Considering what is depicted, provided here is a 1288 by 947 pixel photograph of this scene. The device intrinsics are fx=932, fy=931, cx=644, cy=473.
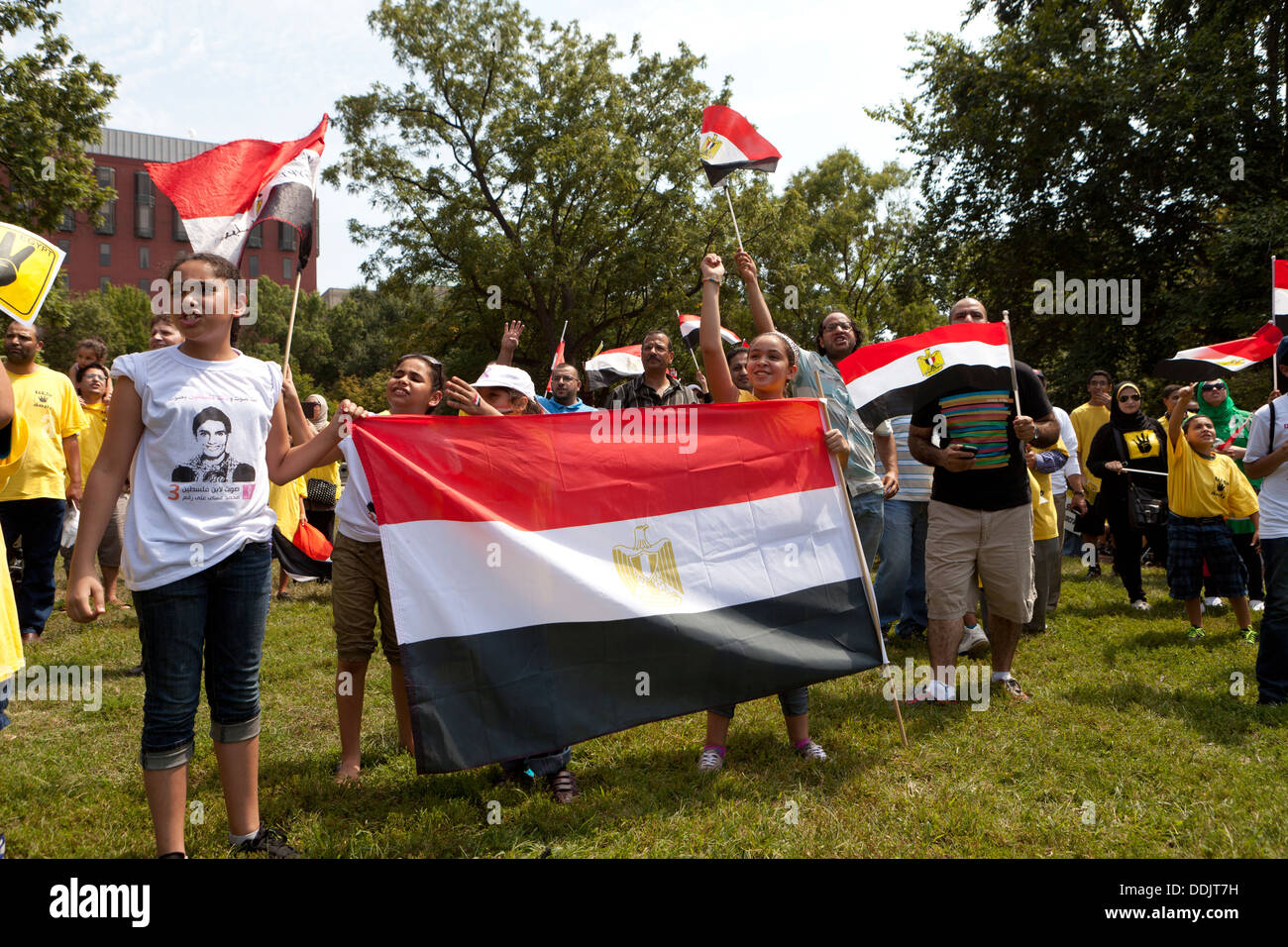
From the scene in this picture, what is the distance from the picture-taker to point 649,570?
13.6 feet

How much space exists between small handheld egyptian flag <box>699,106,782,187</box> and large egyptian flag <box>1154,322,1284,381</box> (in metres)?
3.92

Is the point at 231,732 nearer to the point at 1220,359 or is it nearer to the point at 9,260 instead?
the point at 9,260

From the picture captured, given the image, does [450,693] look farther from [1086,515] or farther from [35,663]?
[1086,515]

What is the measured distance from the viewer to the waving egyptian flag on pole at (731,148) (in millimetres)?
5836

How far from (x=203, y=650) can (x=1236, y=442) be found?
9.46m

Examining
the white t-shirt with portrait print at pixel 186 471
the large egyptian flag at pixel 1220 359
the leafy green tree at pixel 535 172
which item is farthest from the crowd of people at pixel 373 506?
the leafy green tree at pixel 535 172

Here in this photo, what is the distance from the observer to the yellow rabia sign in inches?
149

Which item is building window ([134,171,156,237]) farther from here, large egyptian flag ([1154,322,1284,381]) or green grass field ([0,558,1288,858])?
large egyptian flag ([1154,322,1284,381])

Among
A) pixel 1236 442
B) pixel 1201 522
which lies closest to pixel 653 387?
pixel 1201 522

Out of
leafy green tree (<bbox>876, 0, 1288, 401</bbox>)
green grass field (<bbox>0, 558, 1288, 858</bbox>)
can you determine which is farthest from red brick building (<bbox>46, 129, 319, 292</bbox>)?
green grass field (<bbox>0, 558, 1288, 858</bbox>)

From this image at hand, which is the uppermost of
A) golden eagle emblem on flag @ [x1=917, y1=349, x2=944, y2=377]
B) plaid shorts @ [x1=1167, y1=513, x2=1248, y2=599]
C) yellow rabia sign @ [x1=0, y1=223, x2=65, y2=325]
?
yellow rabia sign @ [x1=0, y1=223, x2=65, y2=325]

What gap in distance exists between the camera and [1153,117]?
1908cm
